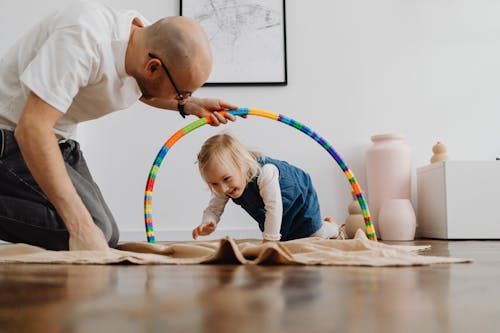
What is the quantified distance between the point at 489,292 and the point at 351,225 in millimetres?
→ 2339

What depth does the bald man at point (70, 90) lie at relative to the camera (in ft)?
3.92

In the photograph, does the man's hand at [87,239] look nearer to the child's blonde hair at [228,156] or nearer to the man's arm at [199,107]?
the man's arm at [199,107]

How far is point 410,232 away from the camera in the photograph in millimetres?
3111

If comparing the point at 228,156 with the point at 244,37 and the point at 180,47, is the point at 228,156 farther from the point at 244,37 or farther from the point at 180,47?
the point at 244,37

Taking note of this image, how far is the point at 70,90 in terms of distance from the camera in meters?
1.22

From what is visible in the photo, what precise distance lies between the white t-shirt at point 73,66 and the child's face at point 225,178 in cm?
56

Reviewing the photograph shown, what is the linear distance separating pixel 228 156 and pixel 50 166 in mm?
945

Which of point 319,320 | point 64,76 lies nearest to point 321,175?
point 64,76

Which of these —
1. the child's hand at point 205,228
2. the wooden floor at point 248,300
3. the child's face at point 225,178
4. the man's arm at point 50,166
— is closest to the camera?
the wooden floor at point 248,300

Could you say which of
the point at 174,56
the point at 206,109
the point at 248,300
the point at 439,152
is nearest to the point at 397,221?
the point at 439,152

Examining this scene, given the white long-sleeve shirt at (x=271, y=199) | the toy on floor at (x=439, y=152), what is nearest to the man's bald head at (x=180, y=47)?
the white long-sleeve shirt at (x=271, y=199)

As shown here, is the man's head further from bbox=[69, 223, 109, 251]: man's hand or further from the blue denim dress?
the blue denim dress

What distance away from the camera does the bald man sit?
1.20m

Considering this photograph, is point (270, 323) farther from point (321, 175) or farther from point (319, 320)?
point (321, 175)
